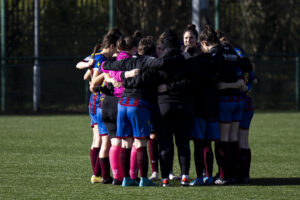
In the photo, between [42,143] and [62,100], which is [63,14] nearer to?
[62,100]

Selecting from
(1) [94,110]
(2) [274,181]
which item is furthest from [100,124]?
(2) [274,181]

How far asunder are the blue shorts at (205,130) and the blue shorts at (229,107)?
0.15 meters

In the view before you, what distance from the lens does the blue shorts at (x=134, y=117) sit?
299 inches

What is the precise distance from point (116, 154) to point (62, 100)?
13521 mm

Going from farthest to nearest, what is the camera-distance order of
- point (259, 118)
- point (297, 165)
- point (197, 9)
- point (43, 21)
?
point (43, 21) < point (197, 9) < point (259, 118) < point (297, 165)

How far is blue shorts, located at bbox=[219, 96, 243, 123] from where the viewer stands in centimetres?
794

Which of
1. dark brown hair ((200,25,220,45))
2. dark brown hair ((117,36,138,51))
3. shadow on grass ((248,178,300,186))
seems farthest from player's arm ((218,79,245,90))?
shadow on grass ((248,178,300,186))

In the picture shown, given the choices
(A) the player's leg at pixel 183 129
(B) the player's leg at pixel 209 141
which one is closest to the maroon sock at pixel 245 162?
(B) the player's leg at pixel 209 141

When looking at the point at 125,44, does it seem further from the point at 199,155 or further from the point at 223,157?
the point at 223,157

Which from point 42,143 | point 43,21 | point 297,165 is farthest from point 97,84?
point 43,21

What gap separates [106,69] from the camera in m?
7.80

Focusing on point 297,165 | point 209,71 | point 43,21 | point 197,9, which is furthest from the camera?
point 43,21

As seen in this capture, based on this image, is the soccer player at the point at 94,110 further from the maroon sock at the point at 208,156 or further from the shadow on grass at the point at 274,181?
the shadow on grass at the point at 274,181

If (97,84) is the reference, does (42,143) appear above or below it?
below
